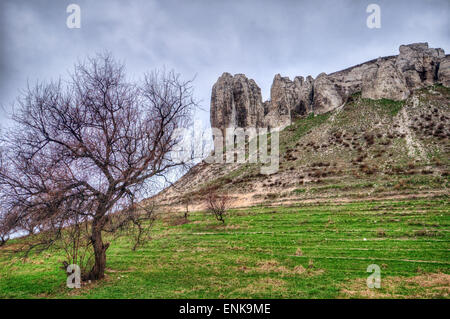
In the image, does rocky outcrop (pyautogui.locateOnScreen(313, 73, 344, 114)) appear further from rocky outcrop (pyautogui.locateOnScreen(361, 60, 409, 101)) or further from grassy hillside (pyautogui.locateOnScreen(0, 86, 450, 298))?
grassy hillside (pyautogui.locateOnScreen(0, 86, 450, 298))

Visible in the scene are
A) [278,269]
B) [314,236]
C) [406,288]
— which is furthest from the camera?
[314,236]

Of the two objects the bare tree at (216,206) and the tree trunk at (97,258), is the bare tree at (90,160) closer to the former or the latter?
the tree trunk at (97,258)

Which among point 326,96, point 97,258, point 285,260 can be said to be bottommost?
point 285,260

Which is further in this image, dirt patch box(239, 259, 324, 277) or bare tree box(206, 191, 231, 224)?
bare tree box(206, 191, 231, 224)

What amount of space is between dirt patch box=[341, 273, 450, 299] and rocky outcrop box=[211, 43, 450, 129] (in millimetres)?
60217

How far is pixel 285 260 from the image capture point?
1422 centimetres

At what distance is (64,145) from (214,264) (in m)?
9.56

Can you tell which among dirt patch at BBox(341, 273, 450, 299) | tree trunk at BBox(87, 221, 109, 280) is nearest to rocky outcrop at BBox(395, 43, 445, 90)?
dirt patch at BBox(341, 273, 450, 299)

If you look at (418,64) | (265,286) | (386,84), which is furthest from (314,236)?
(418,64)

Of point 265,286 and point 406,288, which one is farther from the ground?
point 406,288

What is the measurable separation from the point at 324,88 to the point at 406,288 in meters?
74.2

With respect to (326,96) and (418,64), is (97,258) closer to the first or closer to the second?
(326,96)

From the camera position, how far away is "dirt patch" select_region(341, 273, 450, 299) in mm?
8534
